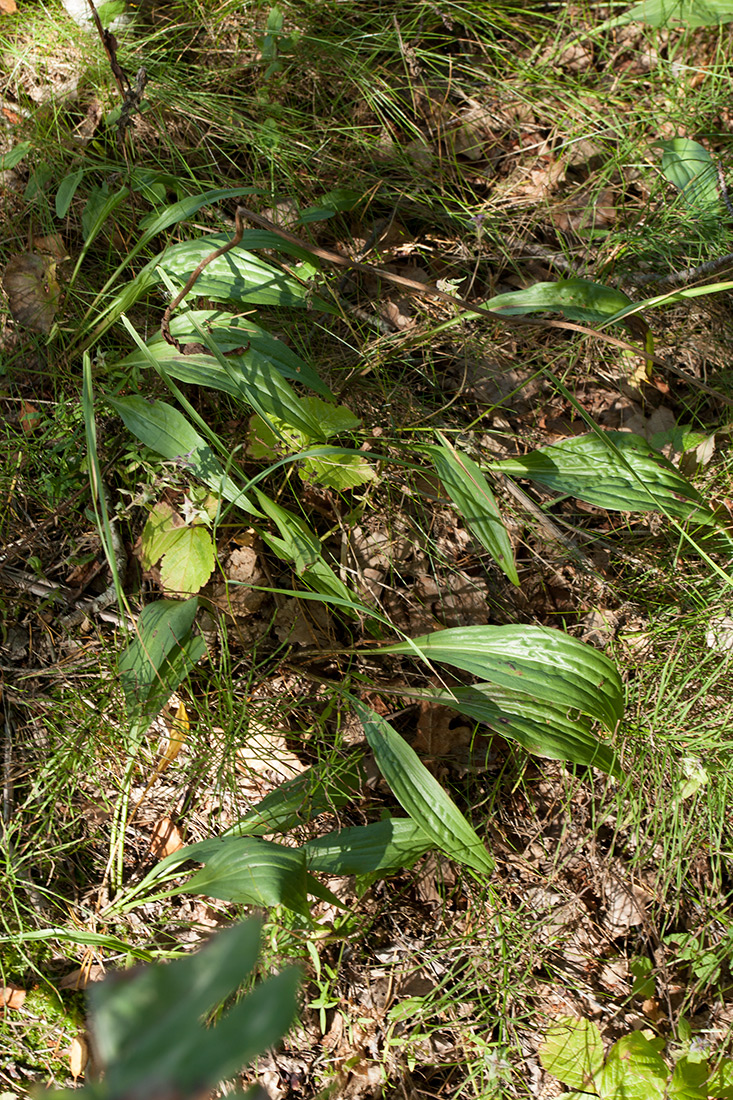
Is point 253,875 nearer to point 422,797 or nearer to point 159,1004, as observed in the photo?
point 422,797

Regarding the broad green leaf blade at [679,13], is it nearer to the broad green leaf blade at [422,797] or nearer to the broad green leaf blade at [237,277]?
the broad green leaf blade at [237,277]

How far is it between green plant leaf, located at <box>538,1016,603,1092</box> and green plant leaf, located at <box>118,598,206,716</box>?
111cm

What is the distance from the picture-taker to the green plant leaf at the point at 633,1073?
156 centimetres

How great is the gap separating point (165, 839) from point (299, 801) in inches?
13.5

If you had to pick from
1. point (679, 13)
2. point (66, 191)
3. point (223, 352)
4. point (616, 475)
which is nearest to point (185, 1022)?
point (223, 352)

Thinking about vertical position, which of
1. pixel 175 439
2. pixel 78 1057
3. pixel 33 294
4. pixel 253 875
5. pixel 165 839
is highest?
pixel 33 294

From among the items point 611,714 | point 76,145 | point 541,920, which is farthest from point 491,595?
point 76,145

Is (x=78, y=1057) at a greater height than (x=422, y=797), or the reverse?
(x=422, y=797)

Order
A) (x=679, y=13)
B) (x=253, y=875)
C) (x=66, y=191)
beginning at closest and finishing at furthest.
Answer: (x=253, y=875)
(x=66, y=191)
(x=679, y=13)

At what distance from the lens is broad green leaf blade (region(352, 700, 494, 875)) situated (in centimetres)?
148

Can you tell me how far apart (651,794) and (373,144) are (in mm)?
1864

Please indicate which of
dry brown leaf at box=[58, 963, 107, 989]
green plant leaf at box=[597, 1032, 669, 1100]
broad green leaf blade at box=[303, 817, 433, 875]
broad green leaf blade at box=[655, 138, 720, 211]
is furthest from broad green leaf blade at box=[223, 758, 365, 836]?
broad green leaf blade at box=[655, 138, 720, 211]

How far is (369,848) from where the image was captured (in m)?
1.50

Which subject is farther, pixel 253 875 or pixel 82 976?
pixel 82 976
